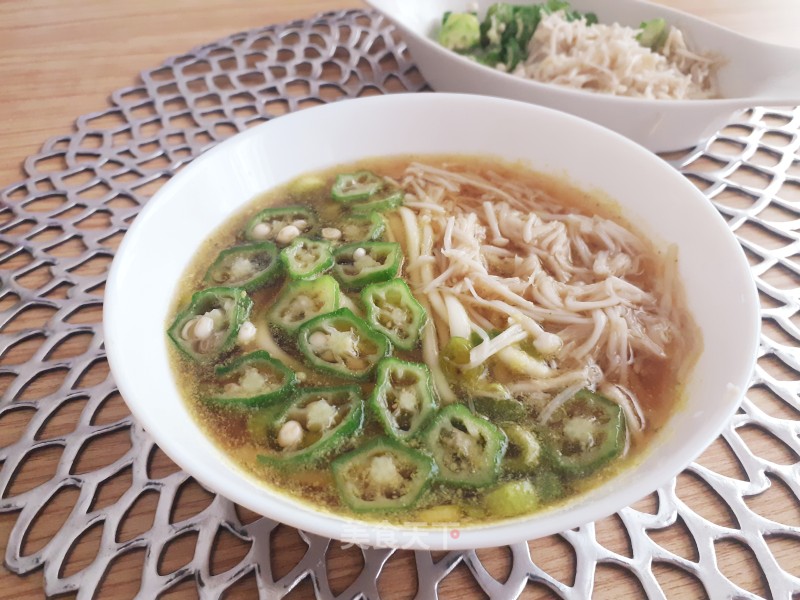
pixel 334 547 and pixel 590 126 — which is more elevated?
pixel 590 126

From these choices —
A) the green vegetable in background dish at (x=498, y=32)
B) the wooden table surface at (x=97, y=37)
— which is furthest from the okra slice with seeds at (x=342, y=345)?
the green vegetable in background dish at (x=498, y=32)

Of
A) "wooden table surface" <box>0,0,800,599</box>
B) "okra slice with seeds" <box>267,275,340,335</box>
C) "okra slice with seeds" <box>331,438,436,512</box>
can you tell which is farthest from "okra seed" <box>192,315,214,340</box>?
"wooden table surface" <box>0,0,800,599</box>

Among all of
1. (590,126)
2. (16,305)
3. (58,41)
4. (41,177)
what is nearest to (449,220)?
(590,126)

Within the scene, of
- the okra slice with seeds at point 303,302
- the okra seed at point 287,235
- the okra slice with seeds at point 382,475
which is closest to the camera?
the okra slice with seeds at point 382,475

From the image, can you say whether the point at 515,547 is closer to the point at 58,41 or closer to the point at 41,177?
the point at 41,177

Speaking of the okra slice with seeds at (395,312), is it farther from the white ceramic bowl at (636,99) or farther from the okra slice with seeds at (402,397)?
the white ceramic bowl at (636,99)

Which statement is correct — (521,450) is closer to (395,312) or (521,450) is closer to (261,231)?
(395,312)
